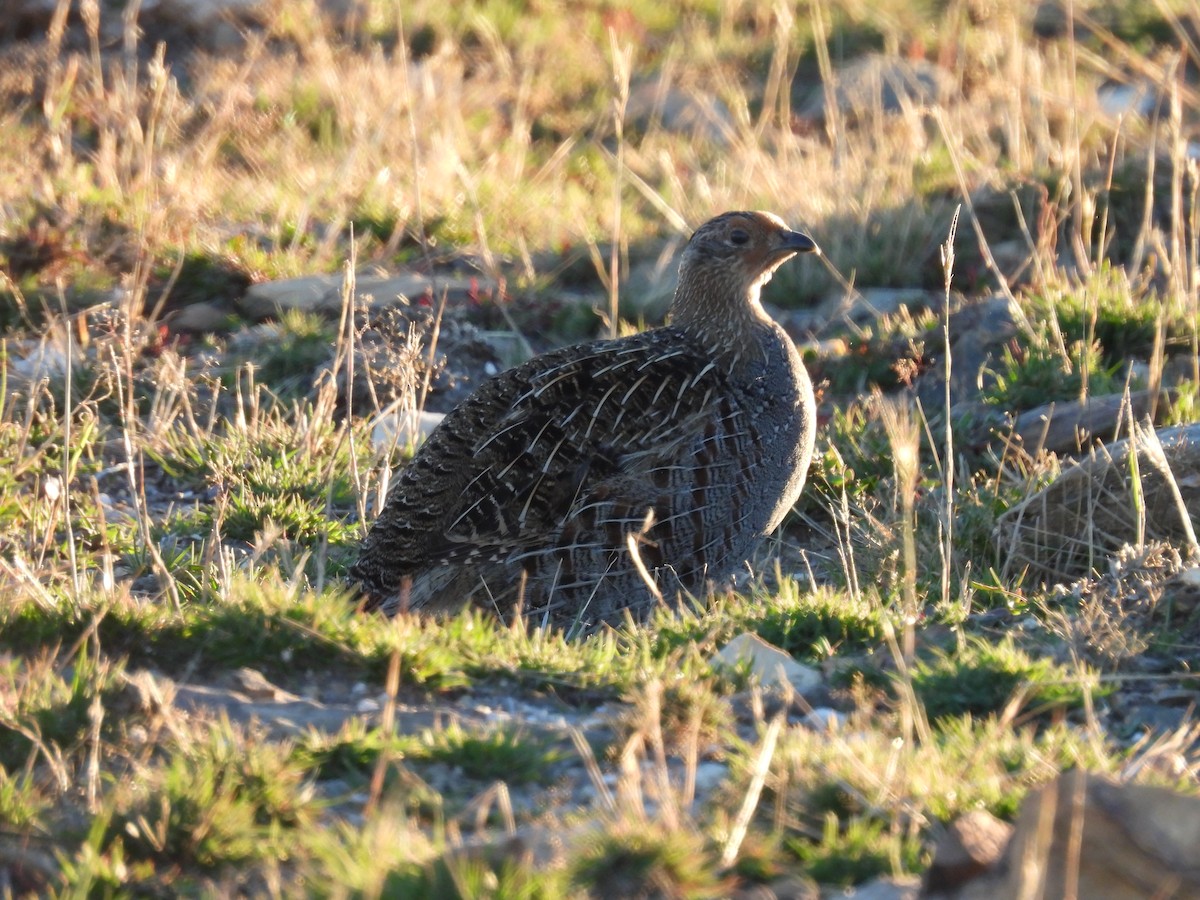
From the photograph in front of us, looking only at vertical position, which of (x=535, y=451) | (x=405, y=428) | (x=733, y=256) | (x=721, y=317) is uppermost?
(x=733, y=256)

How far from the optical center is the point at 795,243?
5688 mm

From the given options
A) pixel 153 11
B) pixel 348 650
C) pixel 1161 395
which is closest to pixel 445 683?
pixel 348 650

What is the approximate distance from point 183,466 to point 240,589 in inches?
90.0

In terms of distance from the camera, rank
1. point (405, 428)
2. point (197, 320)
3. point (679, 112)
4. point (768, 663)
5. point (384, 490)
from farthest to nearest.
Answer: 1. point (679, 112)
2. point (197, 320)
3. point (405, 428)
4. point (384, 490)
5. point (768, 663)

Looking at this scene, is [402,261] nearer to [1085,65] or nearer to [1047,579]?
[1047,579]

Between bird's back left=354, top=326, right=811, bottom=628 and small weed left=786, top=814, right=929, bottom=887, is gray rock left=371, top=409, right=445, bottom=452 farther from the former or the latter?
small weed left=786, top=814, right=929, bottom=887

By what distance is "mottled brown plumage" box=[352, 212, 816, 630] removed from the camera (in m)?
4.76

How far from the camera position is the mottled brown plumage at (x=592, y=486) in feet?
15.6

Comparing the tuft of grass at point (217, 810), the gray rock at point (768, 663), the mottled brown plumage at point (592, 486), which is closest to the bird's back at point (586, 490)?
the mottled brown plumage at point (592, 486)

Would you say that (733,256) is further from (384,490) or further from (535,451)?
(384,490)

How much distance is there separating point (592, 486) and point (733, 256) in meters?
1.31

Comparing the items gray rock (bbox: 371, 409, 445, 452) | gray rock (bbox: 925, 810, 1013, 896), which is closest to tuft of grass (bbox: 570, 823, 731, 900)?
gray rock (bbox: 925, 810, 1013, 896)

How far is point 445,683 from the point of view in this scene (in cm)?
379

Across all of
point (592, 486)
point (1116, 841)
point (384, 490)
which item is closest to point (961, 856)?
point (1116, 841)
